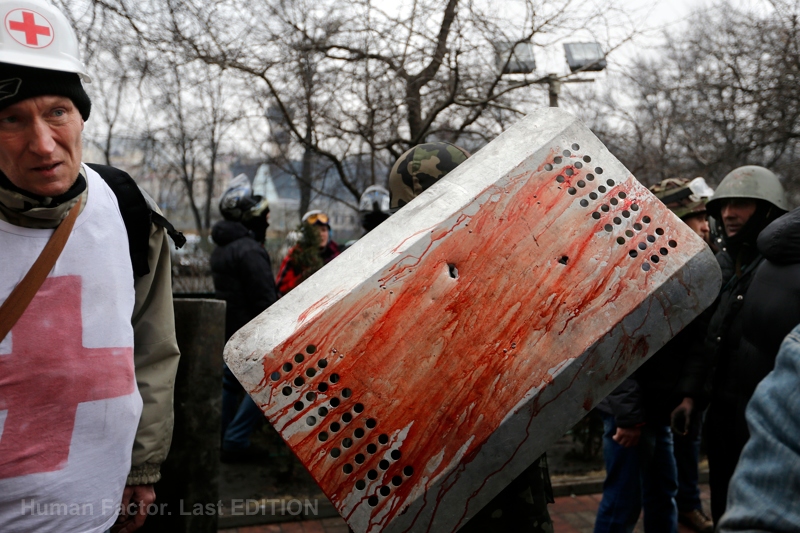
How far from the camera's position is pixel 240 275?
17.1 ft

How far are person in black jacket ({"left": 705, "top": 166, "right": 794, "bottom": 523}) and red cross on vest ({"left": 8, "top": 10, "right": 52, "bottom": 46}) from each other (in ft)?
8.69

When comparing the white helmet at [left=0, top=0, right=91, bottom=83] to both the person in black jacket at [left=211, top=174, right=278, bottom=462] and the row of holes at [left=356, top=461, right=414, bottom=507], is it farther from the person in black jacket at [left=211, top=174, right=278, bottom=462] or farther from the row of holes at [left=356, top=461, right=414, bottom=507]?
the person in black jacket at [left=211, top=174, right=278, bottom=462]

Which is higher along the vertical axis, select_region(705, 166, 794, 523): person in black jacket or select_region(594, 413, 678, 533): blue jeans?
select_region(705, 166, 794, 523): person in black jacket

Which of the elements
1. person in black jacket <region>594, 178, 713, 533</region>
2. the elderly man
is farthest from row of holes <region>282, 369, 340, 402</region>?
person in black jacket <region>594, 178, 713, 533</region>

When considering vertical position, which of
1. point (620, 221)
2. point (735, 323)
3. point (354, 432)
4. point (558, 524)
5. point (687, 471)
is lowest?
point (558, 524)

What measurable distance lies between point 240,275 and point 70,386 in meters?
3.57

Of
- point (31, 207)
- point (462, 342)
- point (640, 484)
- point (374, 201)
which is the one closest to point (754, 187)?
point (640, 484)

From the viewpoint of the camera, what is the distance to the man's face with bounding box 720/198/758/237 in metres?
3.36

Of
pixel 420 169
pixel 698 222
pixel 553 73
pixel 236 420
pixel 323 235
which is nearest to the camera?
pixel 420 169

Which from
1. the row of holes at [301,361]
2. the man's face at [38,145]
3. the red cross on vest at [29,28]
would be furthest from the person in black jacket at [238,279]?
the row of holes at [301,361]

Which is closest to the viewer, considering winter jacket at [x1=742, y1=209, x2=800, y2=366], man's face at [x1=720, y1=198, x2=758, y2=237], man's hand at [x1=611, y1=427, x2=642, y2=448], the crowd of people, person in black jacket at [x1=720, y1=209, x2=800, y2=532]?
person in black jacket at [x1=720, y1=209, x2=800, y2=532]

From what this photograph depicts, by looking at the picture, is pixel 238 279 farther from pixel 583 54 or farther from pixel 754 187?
pixel 583 54

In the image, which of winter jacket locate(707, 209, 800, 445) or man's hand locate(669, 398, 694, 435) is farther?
man's hand locate(669, 398, 694, 435)

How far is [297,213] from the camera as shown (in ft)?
39.2
